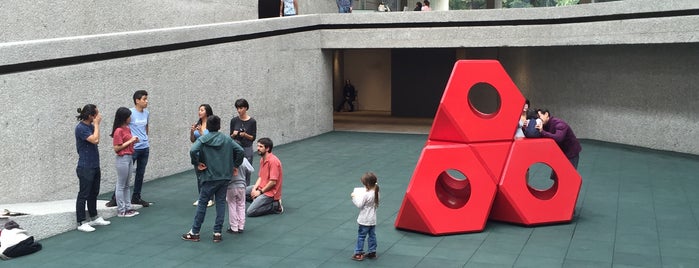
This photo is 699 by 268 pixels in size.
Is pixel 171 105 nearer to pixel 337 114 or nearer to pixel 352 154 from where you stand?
pixel 352 154

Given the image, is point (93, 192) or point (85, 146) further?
point (93, 192)

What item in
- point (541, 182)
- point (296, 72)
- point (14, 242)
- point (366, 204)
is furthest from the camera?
point (296, 72)

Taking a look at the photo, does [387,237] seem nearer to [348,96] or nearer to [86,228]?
[86,228]

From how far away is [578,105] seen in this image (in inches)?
771

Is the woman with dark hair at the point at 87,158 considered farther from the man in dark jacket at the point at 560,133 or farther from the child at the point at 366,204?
the man in dark jacket at the point at 560,133

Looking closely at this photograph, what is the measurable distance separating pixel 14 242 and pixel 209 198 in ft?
7.52

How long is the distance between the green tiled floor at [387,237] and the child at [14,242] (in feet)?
0.37

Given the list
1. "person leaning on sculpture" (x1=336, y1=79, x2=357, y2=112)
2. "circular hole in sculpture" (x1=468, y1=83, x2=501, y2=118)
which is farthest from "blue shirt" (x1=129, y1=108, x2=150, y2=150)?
"person leaning on sculpture" (x1=336, y1=79, x2=357, y2=112)

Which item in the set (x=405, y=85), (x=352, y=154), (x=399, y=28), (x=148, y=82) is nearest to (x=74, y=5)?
(x=148, y=82)

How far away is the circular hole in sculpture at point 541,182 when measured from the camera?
1019 cm

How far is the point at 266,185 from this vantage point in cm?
1023

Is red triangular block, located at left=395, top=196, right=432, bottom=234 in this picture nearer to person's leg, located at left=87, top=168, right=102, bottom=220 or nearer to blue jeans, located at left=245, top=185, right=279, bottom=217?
blue jeans, located at left=245, top=185, right=279, bottom=217

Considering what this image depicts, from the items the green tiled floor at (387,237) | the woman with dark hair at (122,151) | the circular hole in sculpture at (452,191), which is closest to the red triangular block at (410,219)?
the green tiled floor at (387,237)

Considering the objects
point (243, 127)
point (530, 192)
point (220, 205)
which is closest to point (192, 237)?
point (220, 205)
